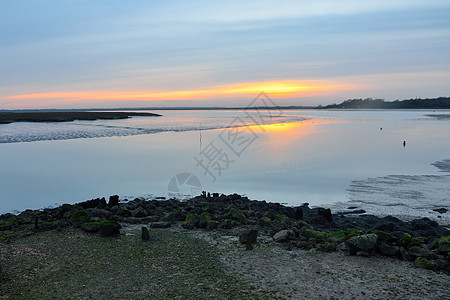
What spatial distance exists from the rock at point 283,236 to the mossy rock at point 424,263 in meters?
2.49

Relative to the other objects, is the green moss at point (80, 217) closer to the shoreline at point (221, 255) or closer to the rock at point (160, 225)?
the shoreline at point (221, 255)

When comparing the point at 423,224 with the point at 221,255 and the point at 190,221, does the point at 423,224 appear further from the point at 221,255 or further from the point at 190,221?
the point at 190,221

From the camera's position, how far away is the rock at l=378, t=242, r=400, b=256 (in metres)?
7.20

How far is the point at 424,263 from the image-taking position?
6746 mm

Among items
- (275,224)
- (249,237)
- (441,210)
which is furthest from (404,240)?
(441,210)

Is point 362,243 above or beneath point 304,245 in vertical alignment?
above

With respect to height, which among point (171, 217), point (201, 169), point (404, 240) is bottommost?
point (201, 169)

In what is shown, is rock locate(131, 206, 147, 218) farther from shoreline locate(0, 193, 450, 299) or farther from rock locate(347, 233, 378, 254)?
rock locate(347, 233, 378, 254)

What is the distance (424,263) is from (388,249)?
0.67 meters

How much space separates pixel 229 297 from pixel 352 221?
5.44 metres

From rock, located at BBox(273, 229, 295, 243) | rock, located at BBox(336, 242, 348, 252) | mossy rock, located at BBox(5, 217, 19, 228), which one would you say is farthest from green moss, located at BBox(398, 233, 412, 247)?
mossy rock, located at BBox(5, 217, 19, 228)

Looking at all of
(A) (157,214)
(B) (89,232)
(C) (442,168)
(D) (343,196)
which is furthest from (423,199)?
(B) (89,232)

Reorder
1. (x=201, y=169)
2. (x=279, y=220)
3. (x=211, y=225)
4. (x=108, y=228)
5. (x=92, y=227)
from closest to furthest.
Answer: (x=108, y=228)
(x=92, y=227)
(x=211, y=225)
(x=279, y=220)
(x=201, y=169)

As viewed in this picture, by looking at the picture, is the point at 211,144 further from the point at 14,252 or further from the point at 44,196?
the point at 14,252
